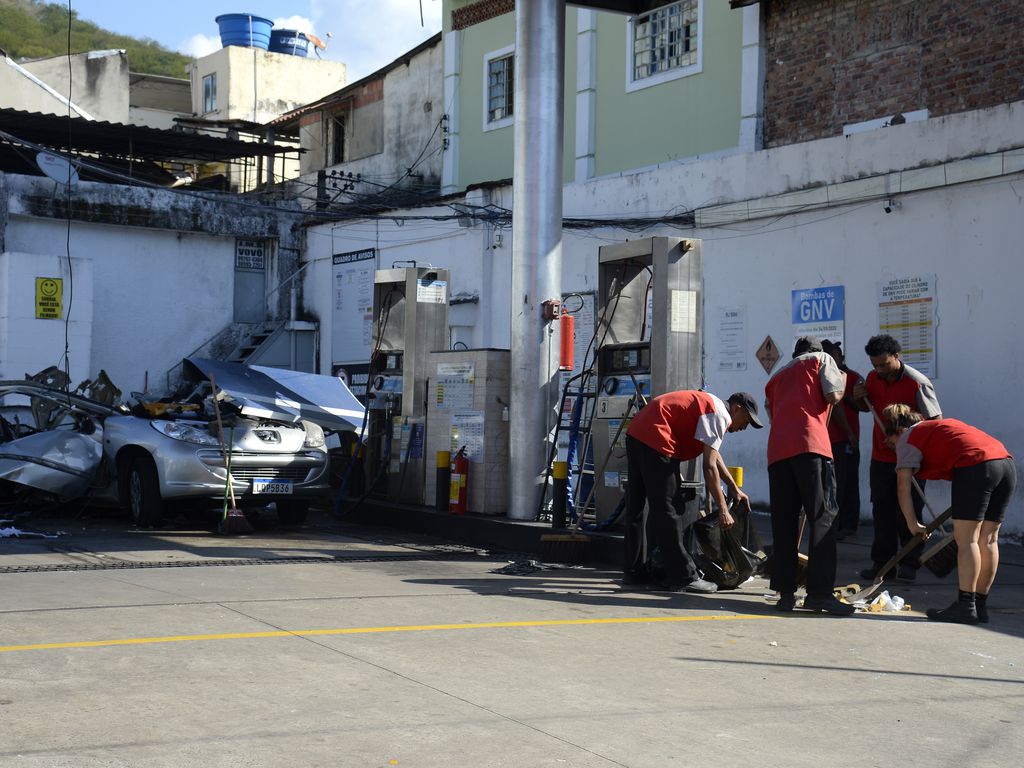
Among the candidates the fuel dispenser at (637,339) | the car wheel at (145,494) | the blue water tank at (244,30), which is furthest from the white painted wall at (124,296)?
the blue water tank at (244,30)

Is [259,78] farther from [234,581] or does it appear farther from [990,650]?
[990,650]

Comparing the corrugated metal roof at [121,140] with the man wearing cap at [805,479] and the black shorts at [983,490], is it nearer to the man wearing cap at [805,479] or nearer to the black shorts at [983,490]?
the man wearing cap at [805,479]

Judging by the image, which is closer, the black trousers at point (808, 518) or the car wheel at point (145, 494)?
the black trousers at point (808, 518)

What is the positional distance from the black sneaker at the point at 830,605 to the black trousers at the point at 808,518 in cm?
3

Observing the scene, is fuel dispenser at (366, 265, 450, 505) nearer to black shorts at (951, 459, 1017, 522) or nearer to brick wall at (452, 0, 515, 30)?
black shorts at (951, 459, 1017, 522)

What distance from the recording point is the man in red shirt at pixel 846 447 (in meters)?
11.8

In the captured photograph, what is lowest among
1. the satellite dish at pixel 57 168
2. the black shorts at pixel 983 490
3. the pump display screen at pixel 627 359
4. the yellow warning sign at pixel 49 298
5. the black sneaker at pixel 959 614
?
the black sneaker at pixel 959 614

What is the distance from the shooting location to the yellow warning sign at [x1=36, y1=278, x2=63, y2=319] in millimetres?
20750

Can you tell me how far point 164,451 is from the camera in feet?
40.4

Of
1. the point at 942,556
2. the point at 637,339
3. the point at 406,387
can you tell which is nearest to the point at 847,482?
the point at 637,339

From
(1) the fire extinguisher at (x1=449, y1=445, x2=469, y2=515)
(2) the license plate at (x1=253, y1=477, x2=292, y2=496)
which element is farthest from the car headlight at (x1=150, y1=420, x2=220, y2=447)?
(1) the fire extinguisher at (x1=449, y1=445, x2=469, y2=515)

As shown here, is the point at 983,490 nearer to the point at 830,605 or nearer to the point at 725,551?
the point at 830,605

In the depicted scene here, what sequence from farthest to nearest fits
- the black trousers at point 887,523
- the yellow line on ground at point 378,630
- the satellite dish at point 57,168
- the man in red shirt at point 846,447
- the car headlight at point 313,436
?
the satellite dish at point 57,168 → the car headlight at point 313,436 → the man in red shirt at point 846,447 → the black trousers at point 887,523 → the yellow line on ground at point 378,630

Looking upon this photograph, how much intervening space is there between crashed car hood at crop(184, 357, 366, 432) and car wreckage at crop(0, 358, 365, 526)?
0.05 m
